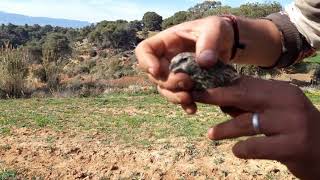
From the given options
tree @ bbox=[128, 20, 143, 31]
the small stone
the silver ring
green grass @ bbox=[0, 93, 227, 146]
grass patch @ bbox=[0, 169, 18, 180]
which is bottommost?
tree @ bbox=[128, 20, 143, 31]

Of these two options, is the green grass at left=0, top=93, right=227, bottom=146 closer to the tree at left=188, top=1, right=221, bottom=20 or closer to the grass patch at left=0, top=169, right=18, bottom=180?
the grass patch at left=0, top=169, right=18, bottom=180

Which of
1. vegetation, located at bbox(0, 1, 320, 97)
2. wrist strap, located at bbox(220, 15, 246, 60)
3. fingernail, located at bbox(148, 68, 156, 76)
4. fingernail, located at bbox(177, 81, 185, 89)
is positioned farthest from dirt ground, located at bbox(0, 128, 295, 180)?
fingernail, located at bbox(177, 81, 185, 89)

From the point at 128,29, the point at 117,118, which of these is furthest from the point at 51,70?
the point at 128,29

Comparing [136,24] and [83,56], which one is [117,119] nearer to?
Result: [83,56]

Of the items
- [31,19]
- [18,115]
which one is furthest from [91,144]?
[31,19]

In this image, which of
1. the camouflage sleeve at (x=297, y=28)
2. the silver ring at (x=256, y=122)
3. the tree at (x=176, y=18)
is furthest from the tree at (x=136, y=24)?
the silver ring at (x=256, y=122)

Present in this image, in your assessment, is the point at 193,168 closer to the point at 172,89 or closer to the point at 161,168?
the point at 161,168
